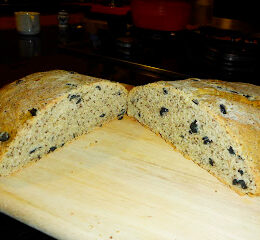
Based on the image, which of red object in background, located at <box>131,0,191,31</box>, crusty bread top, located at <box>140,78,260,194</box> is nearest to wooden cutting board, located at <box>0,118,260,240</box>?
crusty bread top, located at <box>140,78,260,194</box>

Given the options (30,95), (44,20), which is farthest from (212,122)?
(44,20)

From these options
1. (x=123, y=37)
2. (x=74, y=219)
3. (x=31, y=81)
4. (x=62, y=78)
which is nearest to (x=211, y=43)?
(x=123, y=37)

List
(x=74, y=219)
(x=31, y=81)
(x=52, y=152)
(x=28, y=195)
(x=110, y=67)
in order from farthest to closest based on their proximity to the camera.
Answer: (x=110, y=67)
(x=31, y=81)
(x=52, y=152)
(x=28, y=195)
(x=74, y=219)

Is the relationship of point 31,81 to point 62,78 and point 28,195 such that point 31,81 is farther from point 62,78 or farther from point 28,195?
point 28,195

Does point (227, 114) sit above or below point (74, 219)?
above

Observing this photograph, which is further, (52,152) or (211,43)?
(211,43)

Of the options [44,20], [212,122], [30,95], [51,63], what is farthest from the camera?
[44,20]

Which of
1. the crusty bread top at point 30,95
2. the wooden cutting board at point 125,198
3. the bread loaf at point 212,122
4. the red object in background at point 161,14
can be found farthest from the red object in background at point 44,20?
the wooden cutting board at point 125,198

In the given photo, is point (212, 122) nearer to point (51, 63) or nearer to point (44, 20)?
point (51, 63)

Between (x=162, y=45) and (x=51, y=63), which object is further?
(x=162, y=45)
